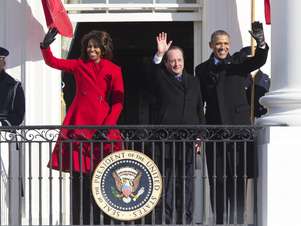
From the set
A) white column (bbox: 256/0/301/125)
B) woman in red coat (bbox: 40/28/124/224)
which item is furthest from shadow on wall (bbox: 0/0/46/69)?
white column (bbox: 256/0/301/125)

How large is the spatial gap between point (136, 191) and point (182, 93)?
3.46 ft

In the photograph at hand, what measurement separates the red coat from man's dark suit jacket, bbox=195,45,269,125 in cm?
86

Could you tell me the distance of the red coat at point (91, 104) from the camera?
10.6 metres

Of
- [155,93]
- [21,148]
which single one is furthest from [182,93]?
[21,148]

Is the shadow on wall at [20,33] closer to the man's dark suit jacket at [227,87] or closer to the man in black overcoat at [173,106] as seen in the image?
the man in black overcoat at [173,106]

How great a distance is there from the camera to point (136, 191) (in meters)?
10.4

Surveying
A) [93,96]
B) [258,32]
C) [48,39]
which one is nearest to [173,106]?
[93,96]

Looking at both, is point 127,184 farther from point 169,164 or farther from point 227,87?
point 227,87

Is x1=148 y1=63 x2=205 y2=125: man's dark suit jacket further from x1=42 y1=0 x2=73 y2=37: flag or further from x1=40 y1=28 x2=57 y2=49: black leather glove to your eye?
x1=42 y1=0 x2=73 y2=37: flag

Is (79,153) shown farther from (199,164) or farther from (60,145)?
(199,164)

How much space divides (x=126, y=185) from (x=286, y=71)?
1918 mm

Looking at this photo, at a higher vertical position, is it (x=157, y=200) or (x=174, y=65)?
(x=174, y=65)

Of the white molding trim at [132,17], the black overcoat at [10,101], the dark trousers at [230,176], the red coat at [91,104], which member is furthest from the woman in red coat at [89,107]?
the white molding trim at [132,17]

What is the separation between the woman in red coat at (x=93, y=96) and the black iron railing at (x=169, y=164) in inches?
0.6
